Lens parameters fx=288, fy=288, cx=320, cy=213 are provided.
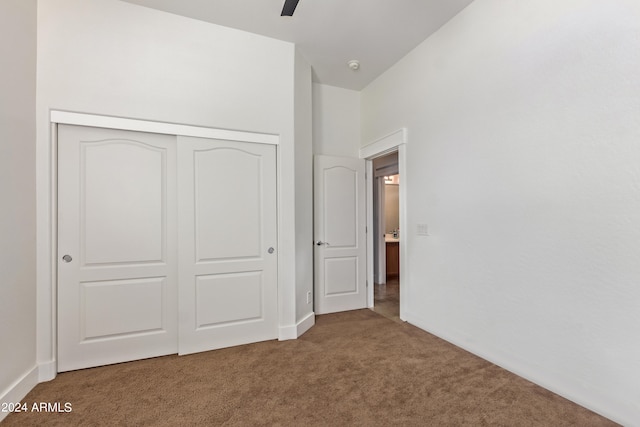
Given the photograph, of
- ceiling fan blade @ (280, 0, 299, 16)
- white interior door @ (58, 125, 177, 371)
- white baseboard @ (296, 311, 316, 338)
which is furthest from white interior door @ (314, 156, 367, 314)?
ceiling fan blade @ (280, 0, 299, 16)

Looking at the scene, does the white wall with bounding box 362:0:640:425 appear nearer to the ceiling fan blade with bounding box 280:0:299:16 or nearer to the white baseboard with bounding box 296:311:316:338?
the white baseboard with bounding box 296:311:316:338

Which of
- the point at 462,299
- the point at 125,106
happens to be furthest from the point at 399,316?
the point at 125,106

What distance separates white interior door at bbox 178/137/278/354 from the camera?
263 centimetres

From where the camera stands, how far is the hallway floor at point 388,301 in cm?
362

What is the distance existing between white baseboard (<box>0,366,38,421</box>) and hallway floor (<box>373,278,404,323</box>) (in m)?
3.23

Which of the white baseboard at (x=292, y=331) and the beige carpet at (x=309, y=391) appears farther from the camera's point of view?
the white baseboard at (x=292, y=331)

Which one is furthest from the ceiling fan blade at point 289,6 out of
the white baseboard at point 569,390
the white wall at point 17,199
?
the white baseboard at point 569,390

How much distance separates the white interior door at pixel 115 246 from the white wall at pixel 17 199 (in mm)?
199

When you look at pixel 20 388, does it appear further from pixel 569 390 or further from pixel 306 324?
pixel 569 390

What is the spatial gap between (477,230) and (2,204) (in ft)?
11.4

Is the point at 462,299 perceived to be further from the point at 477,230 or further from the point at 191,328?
the point at 191,328

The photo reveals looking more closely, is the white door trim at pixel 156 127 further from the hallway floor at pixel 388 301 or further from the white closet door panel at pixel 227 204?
the hallway floor at pixel 388 301

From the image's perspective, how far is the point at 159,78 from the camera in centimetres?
254

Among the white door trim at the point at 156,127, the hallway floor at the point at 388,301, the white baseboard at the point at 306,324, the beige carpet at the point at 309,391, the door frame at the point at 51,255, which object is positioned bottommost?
the hallway floor at the point at 388,301
